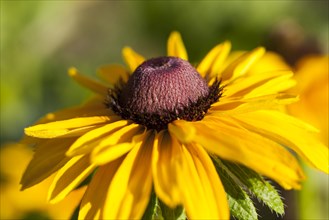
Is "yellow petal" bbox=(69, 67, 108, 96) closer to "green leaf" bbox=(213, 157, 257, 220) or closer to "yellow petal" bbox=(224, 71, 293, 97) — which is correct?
"yellow petal" bbox=(224, 71, 293, 97)

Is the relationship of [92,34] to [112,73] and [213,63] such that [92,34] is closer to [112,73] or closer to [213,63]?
[112,73]

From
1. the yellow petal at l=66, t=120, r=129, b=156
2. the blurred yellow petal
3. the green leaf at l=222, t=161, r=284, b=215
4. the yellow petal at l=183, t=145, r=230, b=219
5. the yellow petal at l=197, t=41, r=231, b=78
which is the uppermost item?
the yellow petal at l=66, t=120, r=129, b=156

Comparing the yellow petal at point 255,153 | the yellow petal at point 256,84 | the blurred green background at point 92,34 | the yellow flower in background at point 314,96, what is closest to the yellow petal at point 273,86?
the yellow petal at point 256,84

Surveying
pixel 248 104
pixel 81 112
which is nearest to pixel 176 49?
pixel 81 112

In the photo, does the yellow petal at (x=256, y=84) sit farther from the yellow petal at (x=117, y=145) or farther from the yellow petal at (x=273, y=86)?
the yellow petal at (x=117, y=145)

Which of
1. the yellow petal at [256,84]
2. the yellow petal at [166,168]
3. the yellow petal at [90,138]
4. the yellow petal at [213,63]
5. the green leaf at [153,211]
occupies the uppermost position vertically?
the yellow petal at [90,138]

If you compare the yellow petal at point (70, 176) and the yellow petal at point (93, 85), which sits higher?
the yellow petal at point (93, 85)

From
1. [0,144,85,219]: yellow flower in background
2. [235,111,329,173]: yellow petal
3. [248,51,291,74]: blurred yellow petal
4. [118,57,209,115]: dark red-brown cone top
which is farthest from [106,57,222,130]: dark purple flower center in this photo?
[248,51,291,74]: blurred yellow petal
